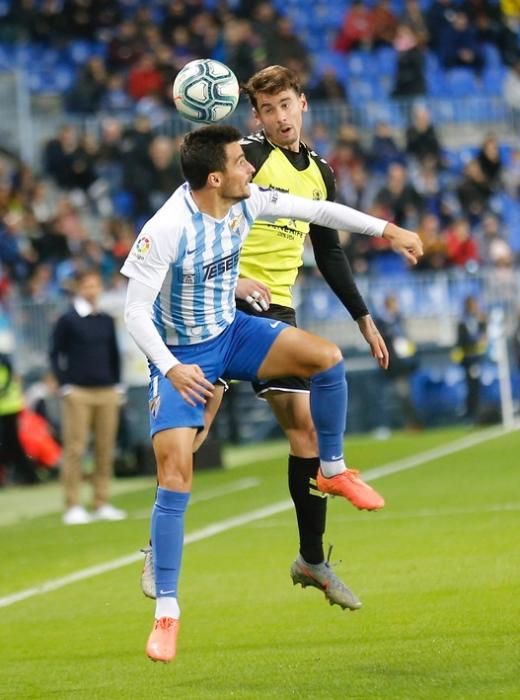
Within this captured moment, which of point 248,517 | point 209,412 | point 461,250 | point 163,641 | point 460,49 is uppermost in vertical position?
point 460,49

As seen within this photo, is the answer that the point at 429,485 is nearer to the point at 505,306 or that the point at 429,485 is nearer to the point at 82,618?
the point at 82,618

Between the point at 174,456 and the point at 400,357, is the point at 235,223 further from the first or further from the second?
the point at 400,357

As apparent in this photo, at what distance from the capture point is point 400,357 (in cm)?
2267

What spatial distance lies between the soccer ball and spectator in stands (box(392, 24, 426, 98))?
61.8 feet

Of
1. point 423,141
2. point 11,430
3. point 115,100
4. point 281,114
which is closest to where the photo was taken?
point 281,114

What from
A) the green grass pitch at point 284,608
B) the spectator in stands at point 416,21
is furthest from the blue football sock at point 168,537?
the spectator in stands at point 416,21

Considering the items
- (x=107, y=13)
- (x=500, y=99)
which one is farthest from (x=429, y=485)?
(x=107, y=13)

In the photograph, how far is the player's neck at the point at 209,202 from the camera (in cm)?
746

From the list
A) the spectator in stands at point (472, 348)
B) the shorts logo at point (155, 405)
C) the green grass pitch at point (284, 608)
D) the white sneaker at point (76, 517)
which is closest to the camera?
the green grass pitch at point (284, 608)

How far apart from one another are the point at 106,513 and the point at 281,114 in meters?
7.40

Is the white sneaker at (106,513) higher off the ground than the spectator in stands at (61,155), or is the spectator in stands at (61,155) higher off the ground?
the spectator in stands at (61,155)

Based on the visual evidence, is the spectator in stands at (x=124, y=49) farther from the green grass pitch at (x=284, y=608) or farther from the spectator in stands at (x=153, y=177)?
the green grass pitch at (x=284, y=608)

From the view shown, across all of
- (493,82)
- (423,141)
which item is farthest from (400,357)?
(493,82)

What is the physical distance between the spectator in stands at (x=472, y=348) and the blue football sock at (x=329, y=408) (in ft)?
48.3
